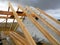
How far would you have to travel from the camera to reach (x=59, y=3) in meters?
4.99

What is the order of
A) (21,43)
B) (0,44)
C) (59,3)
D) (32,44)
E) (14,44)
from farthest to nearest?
(59,3) < (0,44) < (14,44) < (21,43) < (32,44)

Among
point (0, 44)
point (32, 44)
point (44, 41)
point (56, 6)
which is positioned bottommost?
point (0, 44)

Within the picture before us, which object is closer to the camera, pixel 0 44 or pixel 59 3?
pixel 0 44

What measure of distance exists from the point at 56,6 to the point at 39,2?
59 centimetres

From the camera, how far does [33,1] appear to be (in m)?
5.06

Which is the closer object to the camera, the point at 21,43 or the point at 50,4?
the point at 21,43

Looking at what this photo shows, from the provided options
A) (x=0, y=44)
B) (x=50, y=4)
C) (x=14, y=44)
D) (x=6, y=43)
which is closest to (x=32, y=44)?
(x=14, y=44)

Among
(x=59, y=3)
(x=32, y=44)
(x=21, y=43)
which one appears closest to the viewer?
(x=32, y=44)

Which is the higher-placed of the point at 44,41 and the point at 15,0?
the point at 15,0

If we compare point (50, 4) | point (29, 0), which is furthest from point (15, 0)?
point (50, 4)

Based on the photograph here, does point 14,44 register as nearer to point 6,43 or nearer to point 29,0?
point 6,43

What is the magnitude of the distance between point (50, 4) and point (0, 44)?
2520 mm

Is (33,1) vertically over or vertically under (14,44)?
over

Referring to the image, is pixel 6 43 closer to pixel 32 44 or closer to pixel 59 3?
pixel 32 44
